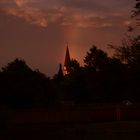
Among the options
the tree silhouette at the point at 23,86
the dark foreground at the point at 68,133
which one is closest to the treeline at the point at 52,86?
the tree silhouette at the point at 23,86

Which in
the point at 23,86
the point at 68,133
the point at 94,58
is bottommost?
the point at 68,133

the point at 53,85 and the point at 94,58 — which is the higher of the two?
the point at 94,58

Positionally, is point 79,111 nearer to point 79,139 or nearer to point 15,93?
point 15,93

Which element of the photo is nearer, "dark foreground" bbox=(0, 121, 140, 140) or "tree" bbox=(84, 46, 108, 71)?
"dark foreground" bbox=(0, 121, 140, 140)

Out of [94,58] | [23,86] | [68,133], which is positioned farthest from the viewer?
[94,58]

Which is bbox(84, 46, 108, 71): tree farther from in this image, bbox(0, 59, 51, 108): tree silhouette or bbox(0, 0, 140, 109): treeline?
bbox(0, 59, 51, 108): tree silhouette

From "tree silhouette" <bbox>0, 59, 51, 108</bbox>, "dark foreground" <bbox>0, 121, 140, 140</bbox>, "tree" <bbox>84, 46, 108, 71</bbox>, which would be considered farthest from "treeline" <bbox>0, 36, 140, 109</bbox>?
"tree" <bbox>84, 46, 108, 71</bbox>

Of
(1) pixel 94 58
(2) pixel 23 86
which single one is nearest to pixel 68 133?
(2) pixel 23 86

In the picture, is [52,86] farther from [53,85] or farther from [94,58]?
[94,58]

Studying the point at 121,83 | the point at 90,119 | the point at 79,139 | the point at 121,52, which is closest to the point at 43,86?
the point at 90,119

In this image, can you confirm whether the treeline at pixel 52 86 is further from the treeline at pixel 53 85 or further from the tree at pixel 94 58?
the tree at pixel 94 58

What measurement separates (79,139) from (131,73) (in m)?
11.3

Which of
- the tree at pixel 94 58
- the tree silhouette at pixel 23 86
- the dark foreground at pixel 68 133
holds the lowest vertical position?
the dark foreground at pixel 68 133

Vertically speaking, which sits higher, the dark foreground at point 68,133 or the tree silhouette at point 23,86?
the tree silhouette at point 23,86
